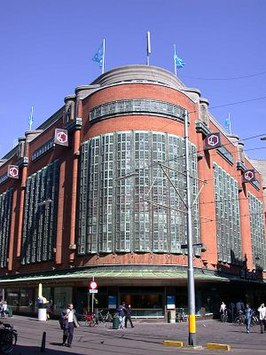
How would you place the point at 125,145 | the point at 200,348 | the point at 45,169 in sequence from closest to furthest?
the point at 200,348
the point at 125,145
the point at 45,169

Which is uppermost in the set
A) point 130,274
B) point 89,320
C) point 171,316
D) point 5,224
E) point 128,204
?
point 5,224

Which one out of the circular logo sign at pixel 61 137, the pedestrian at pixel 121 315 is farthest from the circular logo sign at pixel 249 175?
the pedestrian at pixel 121 315

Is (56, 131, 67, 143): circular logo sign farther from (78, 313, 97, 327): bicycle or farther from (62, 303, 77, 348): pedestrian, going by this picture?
(62, 303, 77, 348): pedestrian

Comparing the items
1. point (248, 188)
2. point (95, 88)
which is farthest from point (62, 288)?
point (248, 188)

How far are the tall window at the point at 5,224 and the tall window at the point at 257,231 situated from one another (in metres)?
35.7

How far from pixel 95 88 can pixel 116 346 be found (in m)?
34.7

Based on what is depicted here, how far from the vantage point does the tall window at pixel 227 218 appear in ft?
175

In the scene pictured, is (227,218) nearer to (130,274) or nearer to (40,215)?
(130,274)

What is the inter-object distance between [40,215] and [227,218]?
2277 cm

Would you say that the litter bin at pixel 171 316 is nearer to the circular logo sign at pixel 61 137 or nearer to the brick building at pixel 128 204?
the brick building at pixel 128 204

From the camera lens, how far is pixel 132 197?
Answer: 43156 millimetres

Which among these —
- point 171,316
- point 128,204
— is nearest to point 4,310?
point 128,204

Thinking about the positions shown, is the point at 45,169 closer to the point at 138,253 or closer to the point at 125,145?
the point at 125,145

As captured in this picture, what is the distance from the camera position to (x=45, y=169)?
5656 cm
